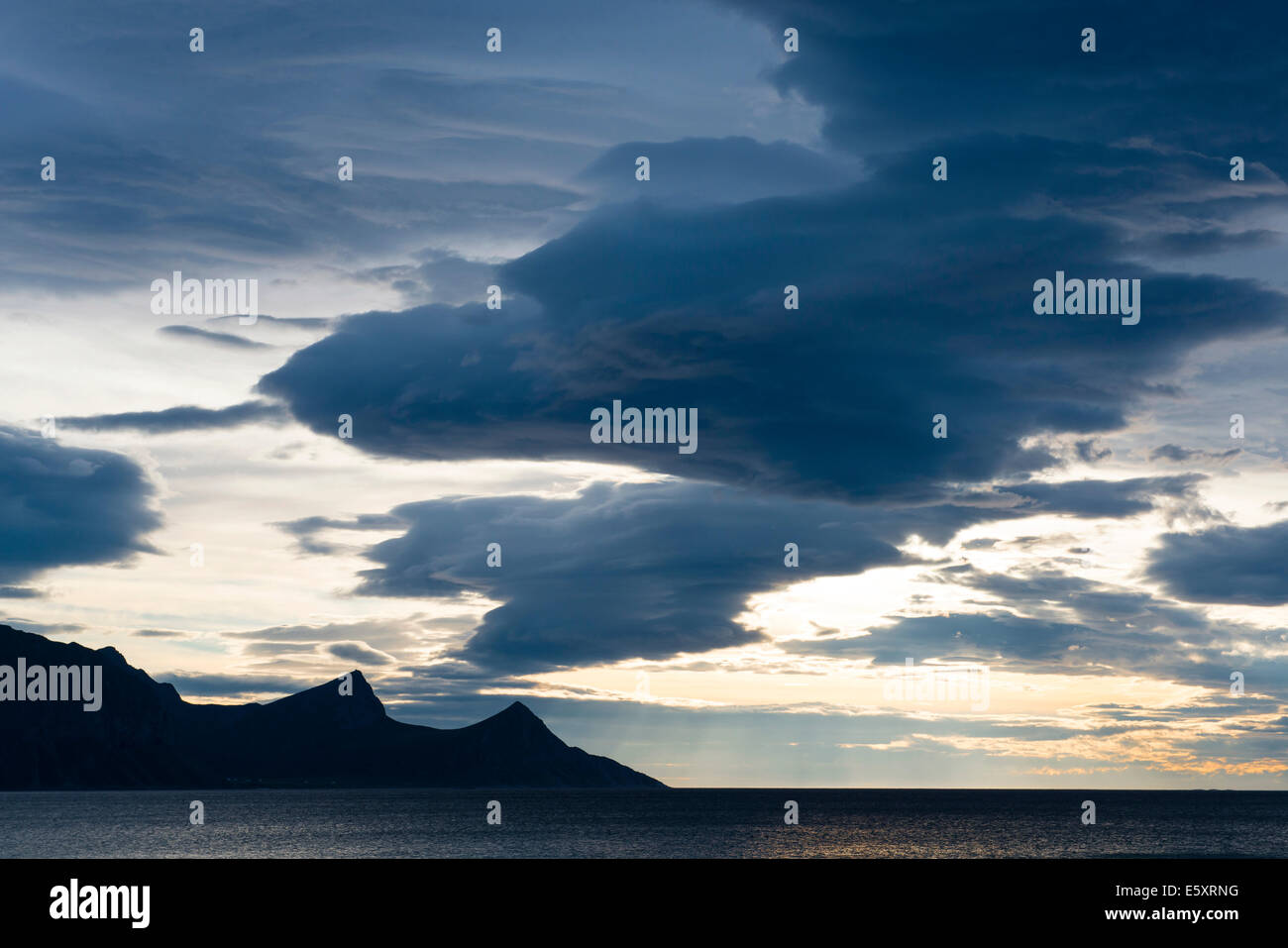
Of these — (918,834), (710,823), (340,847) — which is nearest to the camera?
(340,847)

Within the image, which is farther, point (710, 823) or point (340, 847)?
point (710, 823)

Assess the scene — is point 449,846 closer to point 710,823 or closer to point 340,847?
point 340,847

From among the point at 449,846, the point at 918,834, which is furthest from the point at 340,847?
the point at 918,834

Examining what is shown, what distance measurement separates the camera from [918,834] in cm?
14762
